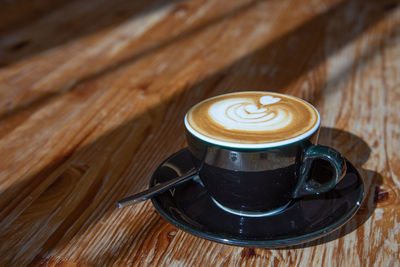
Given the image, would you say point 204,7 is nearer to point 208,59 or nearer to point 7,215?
point 208,59

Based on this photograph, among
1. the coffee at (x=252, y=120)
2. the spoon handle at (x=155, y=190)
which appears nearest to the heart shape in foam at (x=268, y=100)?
the coffee at (x=252, y=120)

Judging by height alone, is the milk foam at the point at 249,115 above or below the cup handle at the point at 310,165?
above

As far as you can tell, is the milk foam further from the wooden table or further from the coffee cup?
the wooden table

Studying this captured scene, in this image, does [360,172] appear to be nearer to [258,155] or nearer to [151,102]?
[258,155]

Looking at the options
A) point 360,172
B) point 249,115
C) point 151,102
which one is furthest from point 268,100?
point 151,102

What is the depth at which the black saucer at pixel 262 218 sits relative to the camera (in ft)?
1.18

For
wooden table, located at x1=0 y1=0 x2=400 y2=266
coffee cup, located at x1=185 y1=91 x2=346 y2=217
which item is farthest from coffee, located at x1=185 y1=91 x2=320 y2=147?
wooden table, located at x1=0 y1=0 x2=400 y2=266

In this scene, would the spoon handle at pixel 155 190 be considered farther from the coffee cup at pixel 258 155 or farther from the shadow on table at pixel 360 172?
the shadow on table at pixel 360 172

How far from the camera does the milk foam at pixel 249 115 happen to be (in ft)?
1.33

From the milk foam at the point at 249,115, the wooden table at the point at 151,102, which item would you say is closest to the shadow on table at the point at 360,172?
the wooden table at the point at 151,102

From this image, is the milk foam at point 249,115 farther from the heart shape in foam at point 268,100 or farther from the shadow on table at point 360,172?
the shadow on table at point 360,172

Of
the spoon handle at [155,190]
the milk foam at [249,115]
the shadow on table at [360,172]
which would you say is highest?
the milk foam at [249,115]

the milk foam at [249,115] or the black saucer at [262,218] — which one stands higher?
the milk foam at [249,115]

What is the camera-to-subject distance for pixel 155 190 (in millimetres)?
417
